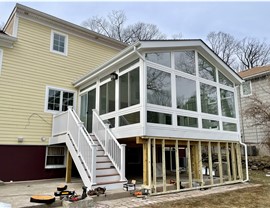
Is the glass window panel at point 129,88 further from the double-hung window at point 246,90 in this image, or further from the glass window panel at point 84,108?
the double-hung window at point 246,90

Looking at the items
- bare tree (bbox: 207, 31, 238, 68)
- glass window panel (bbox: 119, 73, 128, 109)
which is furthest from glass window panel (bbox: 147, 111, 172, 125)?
bare tree (bbox: 207, 31, 238, 68)

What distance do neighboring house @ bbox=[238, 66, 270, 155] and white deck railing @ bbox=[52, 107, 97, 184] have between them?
11.9 meters

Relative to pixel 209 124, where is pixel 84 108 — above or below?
above

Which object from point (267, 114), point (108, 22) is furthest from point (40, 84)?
point (108, 22)

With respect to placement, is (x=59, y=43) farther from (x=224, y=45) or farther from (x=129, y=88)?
(x=224, y=45)

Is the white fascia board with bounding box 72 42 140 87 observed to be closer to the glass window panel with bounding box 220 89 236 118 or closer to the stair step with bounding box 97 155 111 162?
the stair step with bounding box 97 155 111 162

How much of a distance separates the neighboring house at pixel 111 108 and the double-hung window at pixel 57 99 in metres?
0.05

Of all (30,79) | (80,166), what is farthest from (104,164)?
(30,79)

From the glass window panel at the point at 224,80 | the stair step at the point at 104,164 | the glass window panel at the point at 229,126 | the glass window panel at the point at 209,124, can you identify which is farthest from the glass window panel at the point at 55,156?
the glass window panel at the point at 224,80

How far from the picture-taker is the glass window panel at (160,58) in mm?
7282

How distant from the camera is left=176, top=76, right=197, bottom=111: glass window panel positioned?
7.92 meters

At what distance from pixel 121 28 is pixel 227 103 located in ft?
63.5

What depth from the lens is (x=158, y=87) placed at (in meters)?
7.36

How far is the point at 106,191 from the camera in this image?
19.9 ft
